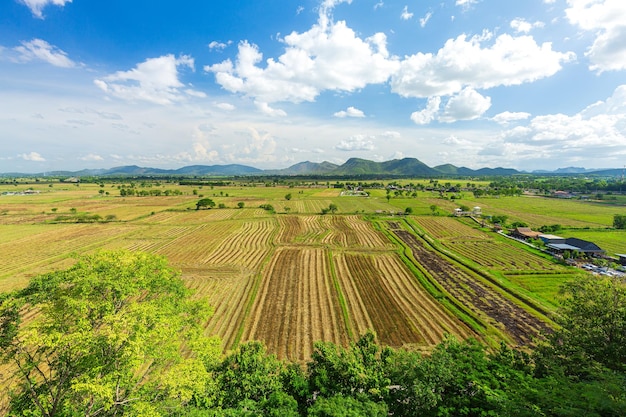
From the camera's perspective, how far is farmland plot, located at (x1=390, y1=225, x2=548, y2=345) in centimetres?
3525

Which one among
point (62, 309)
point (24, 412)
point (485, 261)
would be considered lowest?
point (485, 261)

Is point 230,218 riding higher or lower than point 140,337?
lower

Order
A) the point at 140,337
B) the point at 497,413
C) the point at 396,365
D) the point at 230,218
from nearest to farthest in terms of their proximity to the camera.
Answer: the point at 140,337, the point at 497,413, the point at 396,365, the point at 230,218

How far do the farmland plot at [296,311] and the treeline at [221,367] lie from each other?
11.6m

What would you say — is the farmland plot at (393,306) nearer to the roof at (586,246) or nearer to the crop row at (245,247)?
the crop row at (245,247)

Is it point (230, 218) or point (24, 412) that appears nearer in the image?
point (24, 412)

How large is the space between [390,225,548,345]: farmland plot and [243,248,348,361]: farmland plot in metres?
20.9

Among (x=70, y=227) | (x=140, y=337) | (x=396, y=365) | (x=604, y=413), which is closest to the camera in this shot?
(x=604, y=413)

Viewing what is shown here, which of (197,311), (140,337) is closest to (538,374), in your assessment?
(197,311)

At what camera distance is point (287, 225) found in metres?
98.8

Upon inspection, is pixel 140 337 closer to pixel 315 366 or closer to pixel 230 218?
pixel 315 366

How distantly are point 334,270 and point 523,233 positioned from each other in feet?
208

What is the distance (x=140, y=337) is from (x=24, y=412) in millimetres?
6084

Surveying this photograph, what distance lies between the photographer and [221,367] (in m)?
20.0
